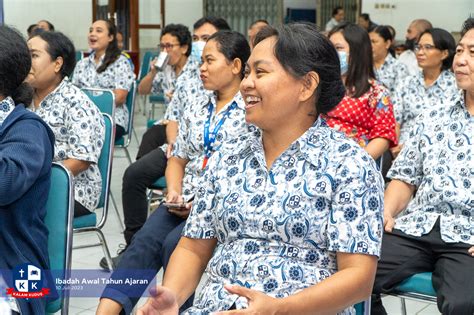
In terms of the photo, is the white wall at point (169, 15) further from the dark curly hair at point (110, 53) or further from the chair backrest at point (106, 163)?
the chair backrest at point (106, 163)

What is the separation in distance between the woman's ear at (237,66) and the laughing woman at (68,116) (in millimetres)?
613

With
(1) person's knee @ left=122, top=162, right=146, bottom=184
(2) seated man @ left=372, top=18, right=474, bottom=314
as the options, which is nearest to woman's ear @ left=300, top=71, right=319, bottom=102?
(2) seated man @ left=372, top=18, right=474, bottom=314

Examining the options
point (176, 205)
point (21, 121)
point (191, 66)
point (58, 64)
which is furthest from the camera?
point (191, 66)

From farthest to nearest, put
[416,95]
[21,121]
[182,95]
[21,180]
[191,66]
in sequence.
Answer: [191,66]
[416,95]
[182,95]
[21,121]
[21,180]

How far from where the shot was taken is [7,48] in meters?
2.15

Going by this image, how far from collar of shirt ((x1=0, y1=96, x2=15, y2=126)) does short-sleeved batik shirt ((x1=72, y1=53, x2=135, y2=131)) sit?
3.32m

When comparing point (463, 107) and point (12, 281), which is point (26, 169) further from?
point (463, 107)

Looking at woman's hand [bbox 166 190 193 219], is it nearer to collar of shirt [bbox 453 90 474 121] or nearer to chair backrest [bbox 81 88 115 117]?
collar of shirt [bbox 453 90 474 121]

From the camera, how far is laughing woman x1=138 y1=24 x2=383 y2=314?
1721 mm

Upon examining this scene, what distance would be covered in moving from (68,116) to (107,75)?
269cm

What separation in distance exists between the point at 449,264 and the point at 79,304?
67.6 inches

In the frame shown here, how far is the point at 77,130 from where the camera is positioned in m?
3.11

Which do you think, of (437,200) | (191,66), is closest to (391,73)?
(191,66)

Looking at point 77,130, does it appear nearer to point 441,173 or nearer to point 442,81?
point 441,173
